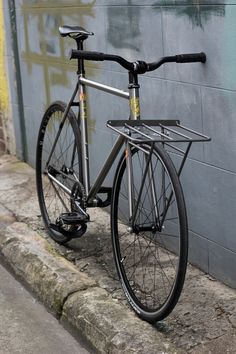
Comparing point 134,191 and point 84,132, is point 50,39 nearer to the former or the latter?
point 84,132

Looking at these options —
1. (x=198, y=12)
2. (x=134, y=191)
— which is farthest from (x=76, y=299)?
(x=198, y=12)

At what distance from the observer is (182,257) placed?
309 centimetres

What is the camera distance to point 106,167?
12.3ft

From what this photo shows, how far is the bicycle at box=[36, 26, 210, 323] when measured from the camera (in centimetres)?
321

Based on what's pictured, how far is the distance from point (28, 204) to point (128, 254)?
156cm

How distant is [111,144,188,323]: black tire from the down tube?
11cm

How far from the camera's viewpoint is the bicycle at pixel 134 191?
321 centimetres

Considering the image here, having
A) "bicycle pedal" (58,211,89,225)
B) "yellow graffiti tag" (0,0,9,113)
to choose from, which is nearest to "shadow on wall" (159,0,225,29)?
"bicycle pedal" (58,211,89,225)

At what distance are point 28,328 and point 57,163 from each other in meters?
1.43

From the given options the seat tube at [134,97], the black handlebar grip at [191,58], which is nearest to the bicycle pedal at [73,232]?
the seat tube at [134,97]

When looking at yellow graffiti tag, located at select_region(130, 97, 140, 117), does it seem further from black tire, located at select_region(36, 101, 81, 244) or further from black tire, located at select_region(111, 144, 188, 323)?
black tire, located at select_region(36, 101, 81, 244)

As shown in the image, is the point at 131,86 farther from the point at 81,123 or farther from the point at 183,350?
the point at 183,350

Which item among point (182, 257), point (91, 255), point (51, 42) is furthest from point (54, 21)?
point (182, 257)

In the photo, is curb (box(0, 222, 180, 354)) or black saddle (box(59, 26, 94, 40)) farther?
black saddle (box(59, 26, 94, 40))
